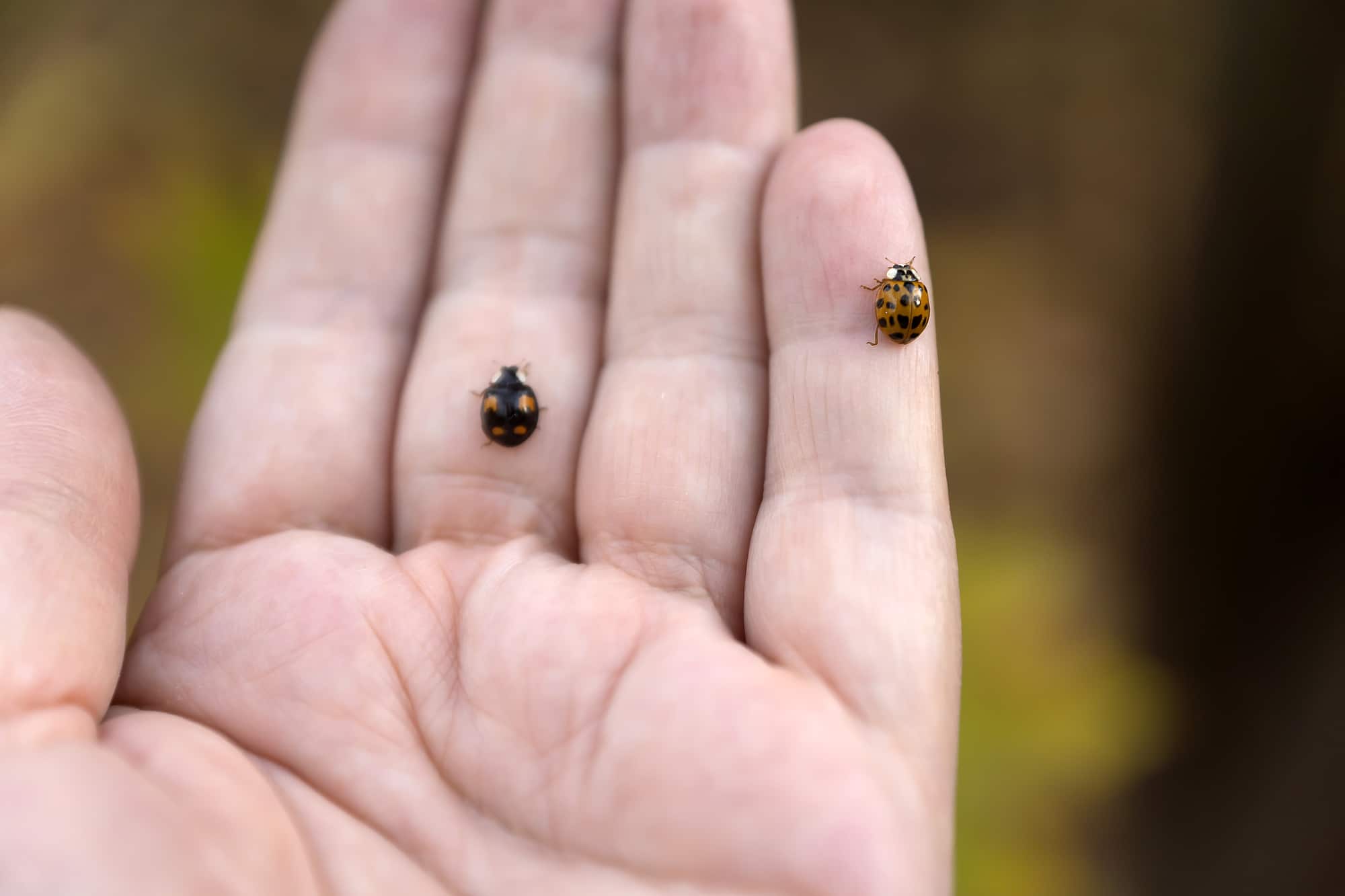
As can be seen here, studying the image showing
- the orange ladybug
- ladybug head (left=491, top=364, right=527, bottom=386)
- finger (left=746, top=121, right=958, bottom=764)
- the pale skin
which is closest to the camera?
the pale skin

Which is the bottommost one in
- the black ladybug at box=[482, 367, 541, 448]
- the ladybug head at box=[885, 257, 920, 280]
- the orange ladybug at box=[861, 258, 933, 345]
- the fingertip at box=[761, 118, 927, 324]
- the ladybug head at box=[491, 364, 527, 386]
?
the black ladybug at box=[482, 367, 541, 448]

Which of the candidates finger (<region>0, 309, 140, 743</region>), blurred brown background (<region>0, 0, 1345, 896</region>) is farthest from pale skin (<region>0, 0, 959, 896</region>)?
blurred brown background (<region>0, 0, 1345, 896</region>)

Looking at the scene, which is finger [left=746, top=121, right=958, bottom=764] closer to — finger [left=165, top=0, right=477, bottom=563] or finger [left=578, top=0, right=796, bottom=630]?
finger [left=578, top=0, right=796, bottom=630]

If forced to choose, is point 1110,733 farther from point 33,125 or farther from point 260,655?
point 33,125

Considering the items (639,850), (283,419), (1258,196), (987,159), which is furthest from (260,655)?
(1258,196)

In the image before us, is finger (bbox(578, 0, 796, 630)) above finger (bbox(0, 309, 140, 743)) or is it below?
above

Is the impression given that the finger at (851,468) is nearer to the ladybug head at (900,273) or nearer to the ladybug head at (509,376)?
the ladybug head at (900,273)

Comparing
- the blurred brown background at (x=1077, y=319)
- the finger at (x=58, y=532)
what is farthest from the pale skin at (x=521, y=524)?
the blurred brown background at (x=1077, y=319)

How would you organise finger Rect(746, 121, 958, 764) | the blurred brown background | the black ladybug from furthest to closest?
the blurred brown background → the black ladybug → finger Rect(746, 121, 958, 764)

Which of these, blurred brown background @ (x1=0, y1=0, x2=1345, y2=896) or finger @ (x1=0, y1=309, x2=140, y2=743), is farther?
blurred brown background @ (x1=0, y1=0, x2=1345, y2=896)
